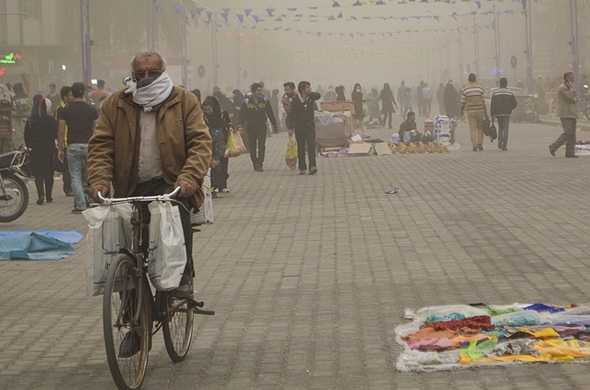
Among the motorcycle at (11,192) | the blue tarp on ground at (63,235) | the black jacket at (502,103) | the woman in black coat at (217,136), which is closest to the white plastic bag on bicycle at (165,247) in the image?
the blue tarp on ground at (63,235)

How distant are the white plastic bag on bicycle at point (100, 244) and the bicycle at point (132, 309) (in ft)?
0.21

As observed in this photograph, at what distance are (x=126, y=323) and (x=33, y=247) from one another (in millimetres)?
6189

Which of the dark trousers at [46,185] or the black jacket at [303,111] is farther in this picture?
the black jacket at [303,111]

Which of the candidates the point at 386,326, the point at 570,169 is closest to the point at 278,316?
the point at 386,326

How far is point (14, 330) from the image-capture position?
816 cm

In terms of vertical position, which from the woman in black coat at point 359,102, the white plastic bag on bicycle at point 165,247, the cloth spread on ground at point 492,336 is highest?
the woman in black coat at point 359,102

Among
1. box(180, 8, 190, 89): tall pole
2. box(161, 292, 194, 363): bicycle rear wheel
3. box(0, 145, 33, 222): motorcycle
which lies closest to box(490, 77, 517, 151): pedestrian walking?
box(0, 145, 33, 222): motorcycle

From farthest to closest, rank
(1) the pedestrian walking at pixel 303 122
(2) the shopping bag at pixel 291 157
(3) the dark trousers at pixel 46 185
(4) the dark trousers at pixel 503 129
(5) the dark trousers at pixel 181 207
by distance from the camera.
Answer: (4) the dark trousers at pixel 503 129, (2) the shopping bag at pixel 291 157, (1) the pedestrian walking at pixel 303 122, (3) the dark trousers at pixel 46 185, (5) the dark trousers at pixel 181 207

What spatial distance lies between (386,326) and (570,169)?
1427cm

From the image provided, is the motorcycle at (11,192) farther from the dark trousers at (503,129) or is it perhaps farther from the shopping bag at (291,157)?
the dark trousers at (503,129)

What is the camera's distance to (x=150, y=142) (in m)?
6.75

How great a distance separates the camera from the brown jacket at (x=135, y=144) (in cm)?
668

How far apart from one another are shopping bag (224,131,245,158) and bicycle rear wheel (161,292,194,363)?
11.6 meters

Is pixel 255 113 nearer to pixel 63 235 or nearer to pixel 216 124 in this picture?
pixel 216 124
